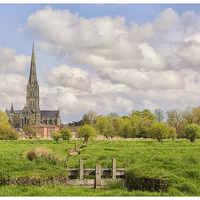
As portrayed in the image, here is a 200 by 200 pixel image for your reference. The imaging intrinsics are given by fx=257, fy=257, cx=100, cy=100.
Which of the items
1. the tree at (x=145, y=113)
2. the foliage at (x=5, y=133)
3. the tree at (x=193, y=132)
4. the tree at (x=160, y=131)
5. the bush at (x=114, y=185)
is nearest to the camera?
the bush at (x=114, y=185)

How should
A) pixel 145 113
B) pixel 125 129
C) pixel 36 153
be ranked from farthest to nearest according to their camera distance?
pixel 145 113 → pixel 125 129 → pixel 36 153

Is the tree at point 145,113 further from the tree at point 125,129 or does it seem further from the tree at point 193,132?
the tree at point 193,132

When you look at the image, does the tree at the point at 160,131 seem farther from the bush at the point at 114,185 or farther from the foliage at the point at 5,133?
the bush at the point at 114,185

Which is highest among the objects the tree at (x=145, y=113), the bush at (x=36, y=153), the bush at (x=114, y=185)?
the tree at (x=145, y=113)

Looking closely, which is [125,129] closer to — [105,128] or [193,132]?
[105,128]

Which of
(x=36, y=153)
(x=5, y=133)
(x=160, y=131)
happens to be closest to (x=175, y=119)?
(x=160, y=131)

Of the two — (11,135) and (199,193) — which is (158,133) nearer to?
(11,135)

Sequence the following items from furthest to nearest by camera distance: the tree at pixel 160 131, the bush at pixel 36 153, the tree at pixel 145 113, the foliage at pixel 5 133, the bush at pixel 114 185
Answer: the tree at pixel 145 113, the foliage at pixel 5 133, the tree at pixel 160 131, the bush at pixel 36 153, the bush at pixel 114 185

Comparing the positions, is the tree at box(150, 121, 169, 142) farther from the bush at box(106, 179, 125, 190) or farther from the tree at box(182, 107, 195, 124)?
the bush at box(106, 179, 125, 190)

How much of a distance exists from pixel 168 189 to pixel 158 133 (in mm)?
58408

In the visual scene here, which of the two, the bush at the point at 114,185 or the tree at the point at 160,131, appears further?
the tree at the point at 160,131

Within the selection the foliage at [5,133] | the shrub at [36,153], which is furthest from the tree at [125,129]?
the shrub at [36,153]

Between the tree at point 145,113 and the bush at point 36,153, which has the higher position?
the tree at point 145,113

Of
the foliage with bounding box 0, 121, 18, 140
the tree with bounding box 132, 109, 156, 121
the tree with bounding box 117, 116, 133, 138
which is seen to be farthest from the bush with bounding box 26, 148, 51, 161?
the tree with bounding box 132, 109, 156, 121
